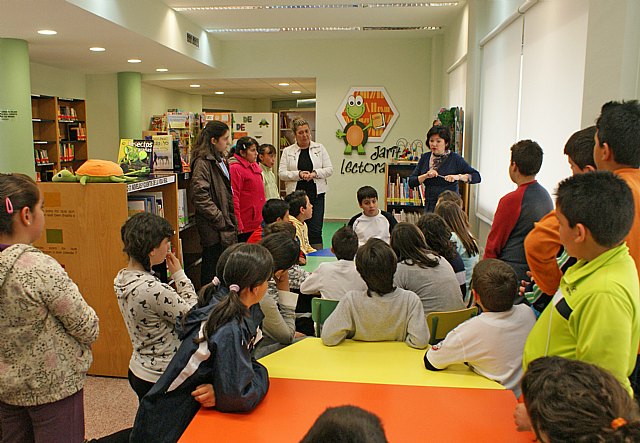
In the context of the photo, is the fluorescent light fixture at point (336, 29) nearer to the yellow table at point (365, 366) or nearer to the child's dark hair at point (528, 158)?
the child's dark hair at point (528, 158)

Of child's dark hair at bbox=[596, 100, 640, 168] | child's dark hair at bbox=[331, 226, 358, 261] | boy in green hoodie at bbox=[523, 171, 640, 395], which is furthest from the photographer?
child's dark hair at bbox=[331, 226, 358, 261]

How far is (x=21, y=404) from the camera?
189 cm

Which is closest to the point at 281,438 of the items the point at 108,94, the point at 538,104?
the point at 538,104

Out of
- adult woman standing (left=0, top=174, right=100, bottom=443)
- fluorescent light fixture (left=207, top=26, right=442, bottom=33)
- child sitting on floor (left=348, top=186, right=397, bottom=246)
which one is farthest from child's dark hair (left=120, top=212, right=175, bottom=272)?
fluorescent light fixture (left=207, top=26, right=442, bottom=33)

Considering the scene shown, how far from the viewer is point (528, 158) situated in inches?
107

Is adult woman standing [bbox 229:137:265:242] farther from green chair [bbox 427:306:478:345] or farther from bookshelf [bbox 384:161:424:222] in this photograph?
green chair [bbox 427:306:478:345]

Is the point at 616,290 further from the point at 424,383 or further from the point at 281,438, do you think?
the point at 281,438

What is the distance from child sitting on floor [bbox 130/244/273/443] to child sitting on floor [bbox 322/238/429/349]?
64 centimetres

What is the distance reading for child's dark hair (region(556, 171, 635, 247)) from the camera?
141cm

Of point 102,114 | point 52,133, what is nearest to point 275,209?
point 52,133

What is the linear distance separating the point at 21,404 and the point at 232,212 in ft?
8.81

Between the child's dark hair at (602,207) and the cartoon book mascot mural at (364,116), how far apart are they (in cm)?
842

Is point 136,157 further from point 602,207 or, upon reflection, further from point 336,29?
point 336,29

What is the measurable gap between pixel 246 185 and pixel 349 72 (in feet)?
18.1
